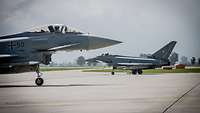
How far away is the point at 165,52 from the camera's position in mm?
52125

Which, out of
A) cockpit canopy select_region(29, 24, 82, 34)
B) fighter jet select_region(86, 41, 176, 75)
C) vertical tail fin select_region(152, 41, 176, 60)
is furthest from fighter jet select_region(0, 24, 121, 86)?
vertical tail fin select_region(152, 41, 176, 60)

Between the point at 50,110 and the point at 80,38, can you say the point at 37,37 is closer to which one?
the point at 80,38

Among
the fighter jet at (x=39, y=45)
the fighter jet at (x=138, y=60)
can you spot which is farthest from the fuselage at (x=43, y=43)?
the fighter jet at (x=138, y=60)

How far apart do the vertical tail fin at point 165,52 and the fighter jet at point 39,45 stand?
3206 centimetres

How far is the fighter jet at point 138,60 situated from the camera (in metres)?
49.8

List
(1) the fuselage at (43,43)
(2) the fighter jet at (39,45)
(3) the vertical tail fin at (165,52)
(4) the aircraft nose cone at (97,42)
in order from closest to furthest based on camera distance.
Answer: (2) the fighter jet at (39,45) → (1) the fuselage at (43,43) → (4) the aircraft nose cone at (97,42) → (3) the vertical tail fin at (165,52)

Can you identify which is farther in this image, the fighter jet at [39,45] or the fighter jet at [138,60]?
the fighter jet at [138,60]

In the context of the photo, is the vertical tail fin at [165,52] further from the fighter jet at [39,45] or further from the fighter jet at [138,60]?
the fighter jet at [39,45]

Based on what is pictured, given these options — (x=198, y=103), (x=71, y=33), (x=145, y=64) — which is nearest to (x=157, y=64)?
(x=145, y=64)

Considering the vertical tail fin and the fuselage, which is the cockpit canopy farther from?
the vertical tail fin

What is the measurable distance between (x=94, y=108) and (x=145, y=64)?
138 feet

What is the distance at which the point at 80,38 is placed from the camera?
20.3 m

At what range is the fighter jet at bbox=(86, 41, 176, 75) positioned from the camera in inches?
1961

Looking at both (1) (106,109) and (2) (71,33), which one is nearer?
(1) (106,109)
